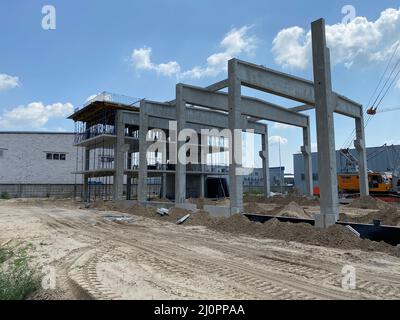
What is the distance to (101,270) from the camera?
22.7 feet

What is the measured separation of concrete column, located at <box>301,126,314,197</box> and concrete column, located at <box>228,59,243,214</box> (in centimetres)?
1523

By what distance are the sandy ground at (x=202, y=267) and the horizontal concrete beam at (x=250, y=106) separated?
33.2ft

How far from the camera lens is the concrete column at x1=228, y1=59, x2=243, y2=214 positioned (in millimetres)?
14992

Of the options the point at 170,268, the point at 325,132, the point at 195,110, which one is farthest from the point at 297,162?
the point at 170,268

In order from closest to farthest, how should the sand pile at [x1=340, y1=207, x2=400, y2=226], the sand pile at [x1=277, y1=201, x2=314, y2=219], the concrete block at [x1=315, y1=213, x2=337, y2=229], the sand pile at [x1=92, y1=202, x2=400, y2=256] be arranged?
1. the sand pile at [x1=92, y1=202, x2=400, y2=256]
2. the concrete block at [x1=315, y1=213, x2=337, y2=229]
3. the sand pile at [x1=340, y1=207, x2=400, y2=226]
4. the sand pile at [x1=277, y1=201, x2=314, y2=219]

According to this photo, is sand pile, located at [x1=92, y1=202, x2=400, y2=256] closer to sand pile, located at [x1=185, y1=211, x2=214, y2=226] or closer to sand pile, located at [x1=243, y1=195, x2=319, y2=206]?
sand pile, located at [x1=185, y1=211, x2=214, y2=226]

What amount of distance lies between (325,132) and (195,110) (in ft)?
54.8

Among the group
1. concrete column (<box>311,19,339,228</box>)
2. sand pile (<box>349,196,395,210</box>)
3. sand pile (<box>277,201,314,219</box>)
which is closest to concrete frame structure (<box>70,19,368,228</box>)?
concrete column (<box>311,19,339,228</box>)

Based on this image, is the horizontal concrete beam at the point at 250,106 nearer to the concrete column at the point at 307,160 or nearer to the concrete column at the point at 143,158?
the concrete column at the point at 307,160

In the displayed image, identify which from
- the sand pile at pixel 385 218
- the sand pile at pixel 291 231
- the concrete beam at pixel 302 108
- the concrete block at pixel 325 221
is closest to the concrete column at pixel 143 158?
the sand pile at pixel 291 231

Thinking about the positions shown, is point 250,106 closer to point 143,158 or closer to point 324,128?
point 143,158

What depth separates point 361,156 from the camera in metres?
23.1

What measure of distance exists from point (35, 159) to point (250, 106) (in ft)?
112
